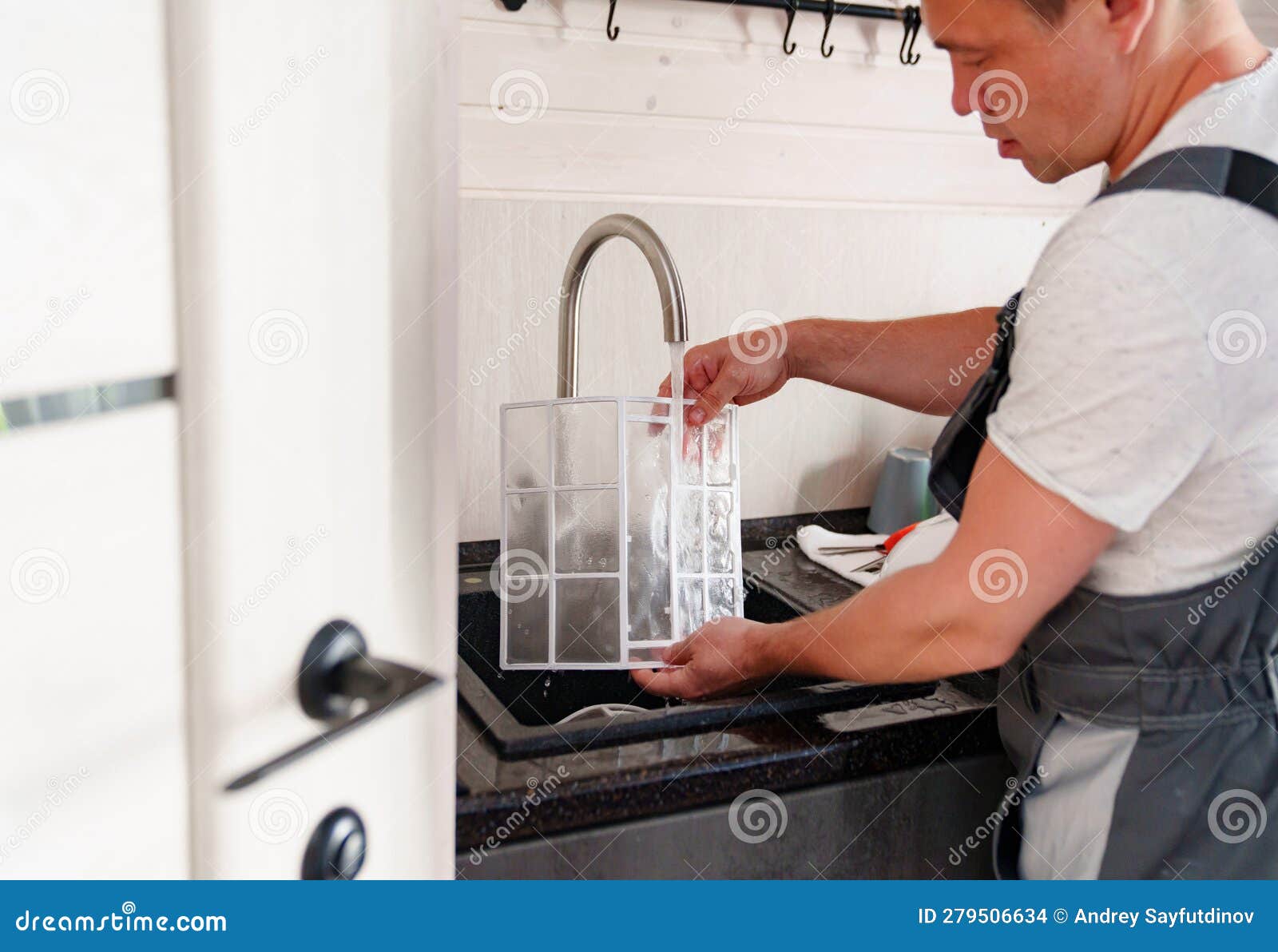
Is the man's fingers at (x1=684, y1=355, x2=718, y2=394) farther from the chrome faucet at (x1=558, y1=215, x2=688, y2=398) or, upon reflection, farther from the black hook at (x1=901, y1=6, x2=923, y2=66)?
the black hook at (x1=901, y1=6, x2=923, y2=66)

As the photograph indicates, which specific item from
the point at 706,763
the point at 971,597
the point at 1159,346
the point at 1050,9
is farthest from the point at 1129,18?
the point at 706,763

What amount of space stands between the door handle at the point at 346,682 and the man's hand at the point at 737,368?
68 centimetres

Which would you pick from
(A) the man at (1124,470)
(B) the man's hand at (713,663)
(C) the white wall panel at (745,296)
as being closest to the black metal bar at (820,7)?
(C) the white wall panel at (745,296)

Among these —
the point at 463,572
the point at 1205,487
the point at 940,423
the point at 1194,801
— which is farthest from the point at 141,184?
the point at 940,423

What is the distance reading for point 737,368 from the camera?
47.1 inches

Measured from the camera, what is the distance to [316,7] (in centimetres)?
46

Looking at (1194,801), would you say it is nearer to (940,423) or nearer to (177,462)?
(177,462)

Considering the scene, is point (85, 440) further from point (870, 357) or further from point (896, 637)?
point (870, 357)

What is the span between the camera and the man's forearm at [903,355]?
1.25 meters

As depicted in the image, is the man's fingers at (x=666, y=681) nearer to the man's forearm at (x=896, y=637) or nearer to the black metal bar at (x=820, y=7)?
the man's forearm at (x=896, y=637)

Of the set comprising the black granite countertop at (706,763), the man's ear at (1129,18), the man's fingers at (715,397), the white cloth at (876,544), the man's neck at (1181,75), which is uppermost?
the man's ear at (1129,18)

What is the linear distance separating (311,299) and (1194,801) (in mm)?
733

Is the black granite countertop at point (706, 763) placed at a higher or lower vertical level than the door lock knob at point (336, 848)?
lower

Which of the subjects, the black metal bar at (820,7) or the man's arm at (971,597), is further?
the black metal bar at (820,7)
